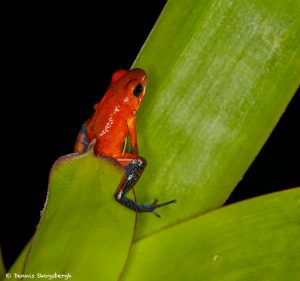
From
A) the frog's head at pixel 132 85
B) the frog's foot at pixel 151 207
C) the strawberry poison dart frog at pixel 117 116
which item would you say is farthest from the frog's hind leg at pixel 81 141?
the frog's foot at pixel 151 207

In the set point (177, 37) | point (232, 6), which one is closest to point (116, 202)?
point (177, 37)

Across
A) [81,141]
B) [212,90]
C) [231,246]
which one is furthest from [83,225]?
[81,141]

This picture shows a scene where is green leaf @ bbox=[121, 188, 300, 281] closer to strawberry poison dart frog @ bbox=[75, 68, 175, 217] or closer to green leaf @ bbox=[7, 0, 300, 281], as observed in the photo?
green leaf @ bbox=[7, 0, 300, 281]

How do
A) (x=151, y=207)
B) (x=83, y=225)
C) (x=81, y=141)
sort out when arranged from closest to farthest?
1. (x=83, y=225)
2. (x=151, y=207)
3. (x=81, y=141)

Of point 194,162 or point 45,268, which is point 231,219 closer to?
point 194,162

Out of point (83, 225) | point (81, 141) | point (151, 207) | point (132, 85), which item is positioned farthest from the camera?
point (81, 141)

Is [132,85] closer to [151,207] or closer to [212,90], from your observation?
[212,90]
